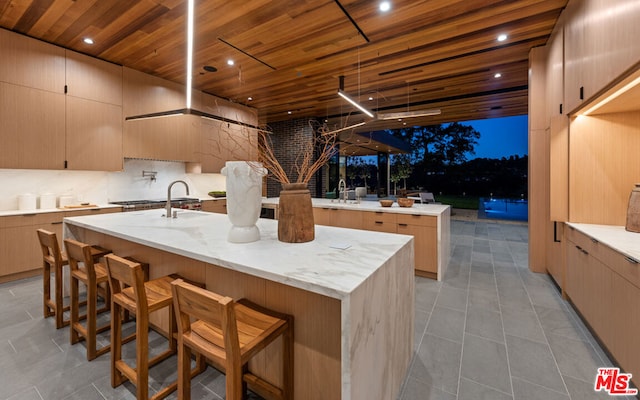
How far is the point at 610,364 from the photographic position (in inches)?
75.1

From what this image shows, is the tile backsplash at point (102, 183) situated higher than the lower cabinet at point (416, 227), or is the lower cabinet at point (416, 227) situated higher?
the tile backsplash at point (102, 183)

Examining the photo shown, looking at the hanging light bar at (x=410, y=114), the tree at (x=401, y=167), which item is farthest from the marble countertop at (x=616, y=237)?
the tree at (x=401, y=167)

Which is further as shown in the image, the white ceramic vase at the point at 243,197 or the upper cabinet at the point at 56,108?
the upper cabinet at the point at 56,108

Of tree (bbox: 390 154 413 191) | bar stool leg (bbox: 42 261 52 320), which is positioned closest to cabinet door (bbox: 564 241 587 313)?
bar stool leg (bbox: 42 261 52 320)

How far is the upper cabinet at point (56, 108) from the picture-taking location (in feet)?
11.4

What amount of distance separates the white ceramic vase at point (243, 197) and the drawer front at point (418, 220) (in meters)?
2.63

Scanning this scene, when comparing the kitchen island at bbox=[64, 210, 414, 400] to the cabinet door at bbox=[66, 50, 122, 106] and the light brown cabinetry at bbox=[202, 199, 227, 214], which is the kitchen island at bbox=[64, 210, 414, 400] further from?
the light brown cabinetry at bbox=[202, 199, 227, 214]

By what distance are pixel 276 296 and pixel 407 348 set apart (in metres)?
1.04

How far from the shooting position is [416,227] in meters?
3.76

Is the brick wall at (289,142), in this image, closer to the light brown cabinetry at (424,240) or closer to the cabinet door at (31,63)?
the light brown cabinetry at (424,240)

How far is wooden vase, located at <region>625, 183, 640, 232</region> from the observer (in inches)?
87.0

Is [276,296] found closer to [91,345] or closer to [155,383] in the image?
[155,383]

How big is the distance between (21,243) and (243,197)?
387 cm

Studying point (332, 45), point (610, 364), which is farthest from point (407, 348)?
point (332, 45)
